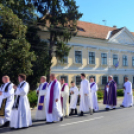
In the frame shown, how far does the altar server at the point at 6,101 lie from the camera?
779 cm

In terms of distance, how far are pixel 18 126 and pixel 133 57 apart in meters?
30.5

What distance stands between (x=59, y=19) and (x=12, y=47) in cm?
815

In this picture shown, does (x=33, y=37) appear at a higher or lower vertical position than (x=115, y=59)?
higher

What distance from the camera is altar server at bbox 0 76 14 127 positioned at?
7785 mm

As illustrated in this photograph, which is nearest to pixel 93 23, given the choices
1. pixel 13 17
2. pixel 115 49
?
pixel 115 49

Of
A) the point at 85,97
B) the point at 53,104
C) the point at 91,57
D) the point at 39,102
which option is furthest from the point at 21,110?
the point at 91,57

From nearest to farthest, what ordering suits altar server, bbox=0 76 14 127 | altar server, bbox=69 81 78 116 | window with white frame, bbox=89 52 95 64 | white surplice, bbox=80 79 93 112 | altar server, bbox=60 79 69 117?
altar server, bbox=0 76 14 127 < altar server, bbox=60 79 69 117 < white surplice, bbox=80 79 93 112 < altar server, bbox=69 81 78 116 < window with white frame, bbox=89 52 95 64

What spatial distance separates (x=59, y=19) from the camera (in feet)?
71.1

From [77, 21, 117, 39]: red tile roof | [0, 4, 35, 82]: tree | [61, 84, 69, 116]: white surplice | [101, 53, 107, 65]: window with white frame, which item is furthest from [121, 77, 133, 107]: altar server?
[101, 53, 107, 65]: window with white frame

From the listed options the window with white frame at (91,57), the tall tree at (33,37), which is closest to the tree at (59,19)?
the tall tree at (33,37)

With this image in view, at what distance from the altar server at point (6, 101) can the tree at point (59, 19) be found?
12968mm

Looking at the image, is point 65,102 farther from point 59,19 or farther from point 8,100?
point 59,19

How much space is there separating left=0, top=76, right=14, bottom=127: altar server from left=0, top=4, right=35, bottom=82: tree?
23.3 feet

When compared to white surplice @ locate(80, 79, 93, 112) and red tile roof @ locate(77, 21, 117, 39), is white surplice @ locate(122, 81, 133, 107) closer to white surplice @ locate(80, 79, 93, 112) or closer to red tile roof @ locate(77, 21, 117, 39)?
white surplice @ locate(80, 79, 93, 112)
